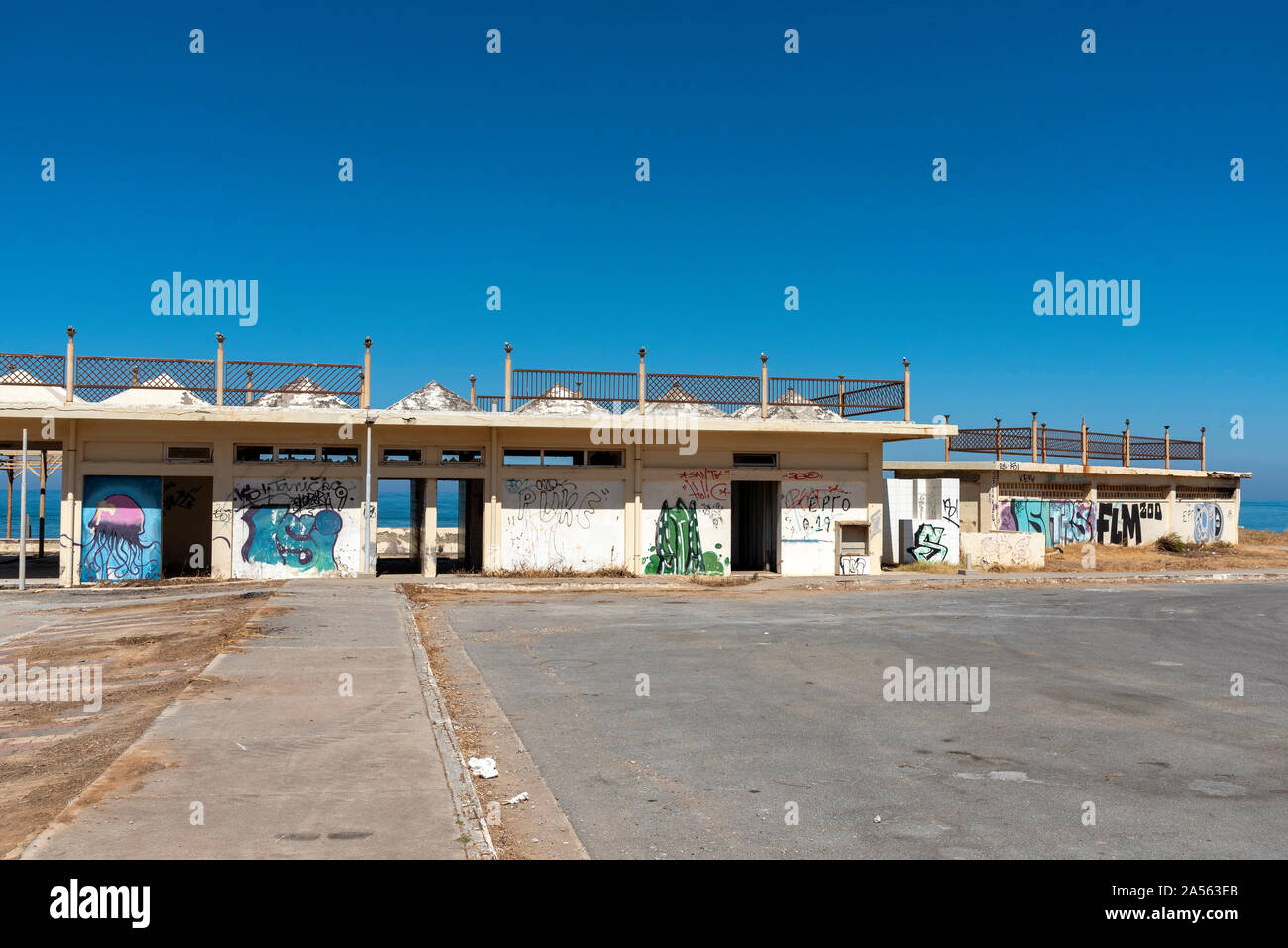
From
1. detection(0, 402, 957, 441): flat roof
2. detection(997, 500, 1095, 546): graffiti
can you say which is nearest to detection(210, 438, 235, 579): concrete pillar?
detection(0, 402, 957, 441): flat roof

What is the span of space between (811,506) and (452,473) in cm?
971

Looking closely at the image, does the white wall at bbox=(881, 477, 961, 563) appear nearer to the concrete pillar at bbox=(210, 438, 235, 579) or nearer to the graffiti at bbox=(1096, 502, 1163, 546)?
the graffiti at bbox=(1096, 502, 1163, 546)

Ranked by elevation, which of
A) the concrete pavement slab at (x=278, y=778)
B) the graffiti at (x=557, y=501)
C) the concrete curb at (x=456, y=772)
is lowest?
the concrete curb at (x=456, y=772)

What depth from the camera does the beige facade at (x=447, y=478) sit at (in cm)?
2214

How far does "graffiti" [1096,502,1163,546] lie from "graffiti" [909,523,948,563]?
9.00 metres

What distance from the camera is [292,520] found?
23125mm

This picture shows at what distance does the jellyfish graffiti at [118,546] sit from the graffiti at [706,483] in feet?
42.5

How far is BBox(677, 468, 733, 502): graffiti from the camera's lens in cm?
2548

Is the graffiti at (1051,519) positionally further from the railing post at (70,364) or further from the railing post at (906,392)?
the railing post at (70,364)

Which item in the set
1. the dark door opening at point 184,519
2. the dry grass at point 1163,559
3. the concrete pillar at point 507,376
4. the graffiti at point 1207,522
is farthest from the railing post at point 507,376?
the graffiti at point 1207,522

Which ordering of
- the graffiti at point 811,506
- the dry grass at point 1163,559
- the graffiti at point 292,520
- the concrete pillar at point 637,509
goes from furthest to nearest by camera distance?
the dry grass at point 1163,559
the graffiti at point 811,506
the concrete pillar at point 637,509
the graffiti at point 292,520

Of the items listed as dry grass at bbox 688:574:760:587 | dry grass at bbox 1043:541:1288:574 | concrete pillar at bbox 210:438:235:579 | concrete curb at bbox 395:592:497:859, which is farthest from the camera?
dry grass at bbox 1043:541:1288:574
